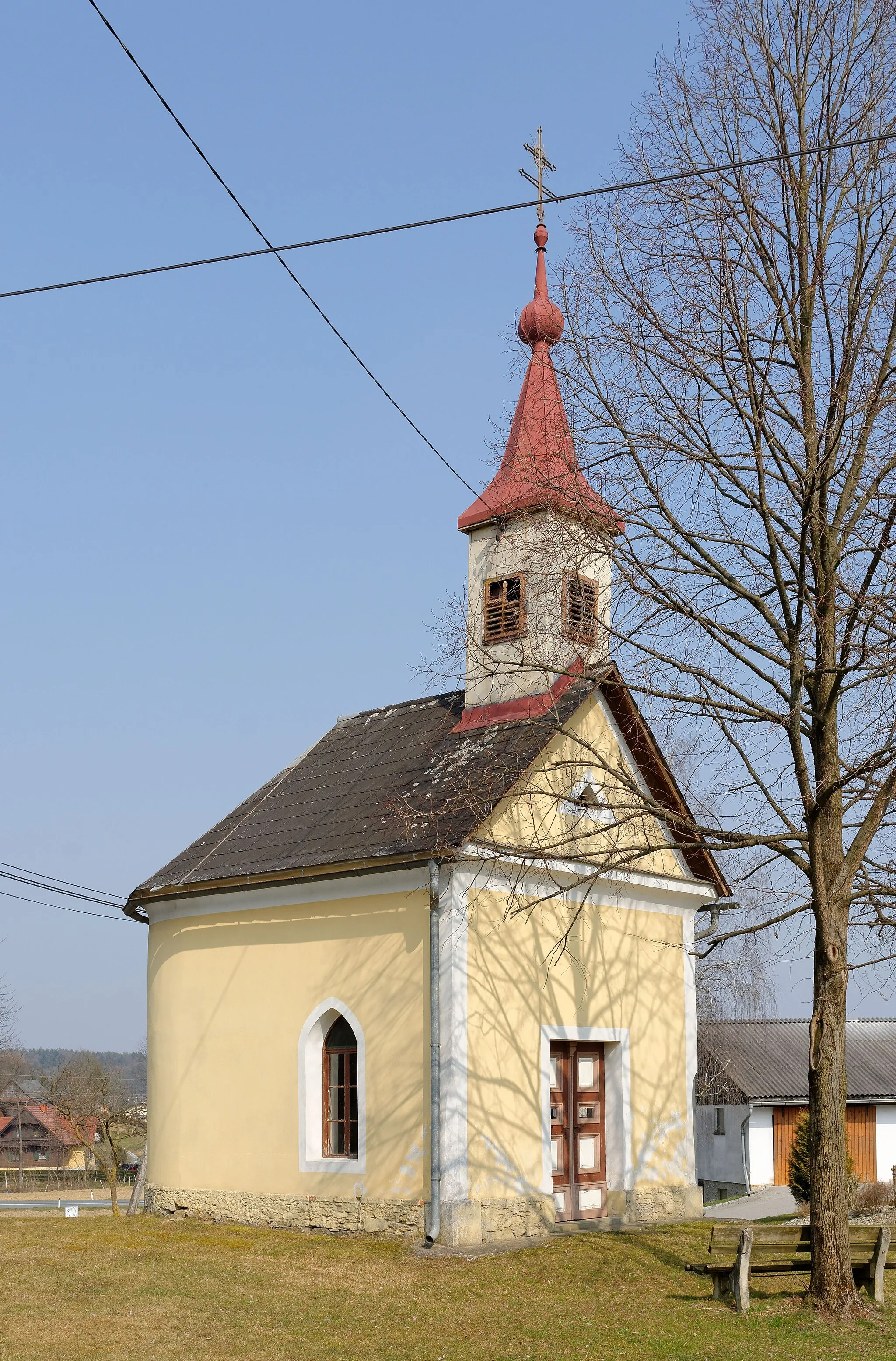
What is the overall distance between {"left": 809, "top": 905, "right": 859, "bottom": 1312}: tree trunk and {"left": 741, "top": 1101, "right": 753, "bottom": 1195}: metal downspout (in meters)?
27.8

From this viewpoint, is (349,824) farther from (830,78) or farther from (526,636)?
(830,78)

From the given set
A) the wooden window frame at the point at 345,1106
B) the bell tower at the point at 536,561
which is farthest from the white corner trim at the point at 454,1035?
the bell tower at the point at 536,561

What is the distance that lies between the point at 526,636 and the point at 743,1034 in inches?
1164

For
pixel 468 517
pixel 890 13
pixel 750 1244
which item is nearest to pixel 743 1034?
pixel 468 517

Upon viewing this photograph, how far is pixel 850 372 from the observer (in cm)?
1104

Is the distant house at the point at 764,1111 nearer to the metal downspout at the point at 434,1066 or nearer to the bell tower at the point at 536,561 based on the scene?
the bell tower at the point at 536,561

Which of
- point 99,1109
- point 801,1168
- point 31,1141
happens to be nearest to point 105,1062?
point 31,1141

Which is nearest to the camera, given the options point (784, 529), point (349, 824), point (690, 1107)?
point (784, 529)

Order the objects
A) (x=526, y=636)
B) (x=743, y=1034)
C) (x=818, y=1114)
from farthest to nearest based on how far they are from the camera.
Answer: (x=743, y=1034), (x=526, y=636), (x=818, y=1114)

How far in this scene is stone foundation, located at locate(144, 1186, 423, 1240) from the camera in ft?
45.0

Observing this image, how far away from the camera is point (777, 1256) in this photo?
10.7 meters

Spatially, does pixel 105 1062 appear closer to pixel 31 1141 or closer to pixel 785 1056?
pixel 31 1141

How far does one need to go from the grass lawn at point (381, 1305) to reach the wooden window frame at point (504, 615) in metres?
7.13

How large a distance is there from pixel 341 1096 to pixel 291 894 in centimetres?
239
